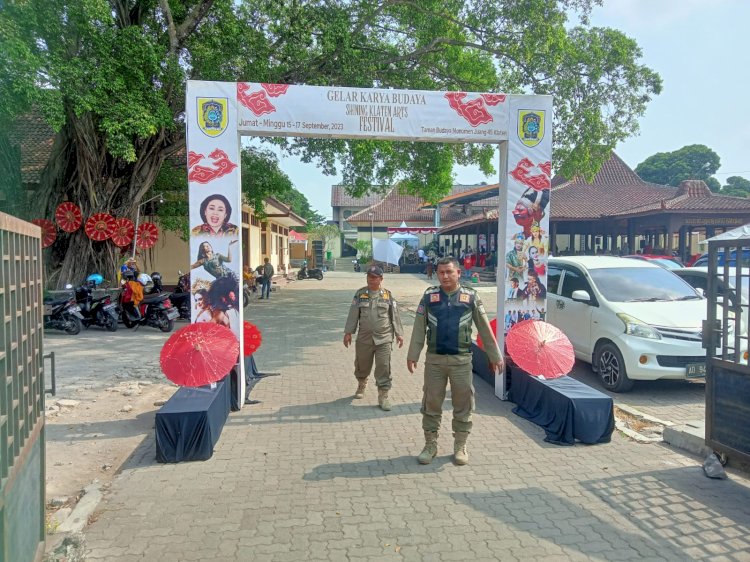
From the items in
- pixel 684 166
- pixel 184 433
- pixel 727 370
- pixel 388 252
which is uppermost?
pixel 684 166

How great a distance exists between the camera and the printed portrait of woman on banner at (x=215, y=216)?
6344mm

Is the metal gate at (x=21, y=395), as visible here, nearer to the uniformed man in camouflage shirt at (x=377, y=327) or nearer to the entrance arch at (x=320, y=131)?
the entrance arch at (x=320, y=131)

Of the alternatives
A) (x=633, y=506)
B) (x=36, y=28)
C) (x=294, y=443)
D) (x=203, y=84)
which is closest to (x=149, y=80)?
(x=36, y=28)

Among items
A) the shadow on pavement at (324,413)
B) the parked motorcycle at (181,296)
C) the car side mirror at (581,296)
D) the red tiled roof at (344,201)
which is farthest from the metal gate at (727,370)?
the red tiled roof at (344,201)

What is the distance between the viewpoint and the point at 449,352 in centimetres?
488

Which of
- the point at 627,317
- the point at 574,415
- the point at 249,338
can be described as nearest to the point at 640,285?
the point at 627,317

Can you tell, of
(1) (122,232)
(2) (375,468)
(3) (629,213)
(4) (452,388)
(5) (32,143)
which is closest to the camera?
(2) (375,468)

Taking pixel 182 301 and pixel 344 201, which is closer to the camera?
pixel 182 301

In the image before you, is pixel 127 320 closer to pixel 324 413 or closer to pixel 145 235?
pixel 145 235

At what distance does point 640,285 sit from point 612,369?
147cm

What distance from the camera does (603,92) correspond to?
13.3 metres

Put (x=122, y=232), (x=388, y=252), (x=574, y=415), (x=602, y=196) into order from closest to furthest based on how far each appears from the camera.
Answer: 1. (x=574, y=415)
2. (x=122, y=232)
3. (x=602, y=196)
4. (x=388, y=252)

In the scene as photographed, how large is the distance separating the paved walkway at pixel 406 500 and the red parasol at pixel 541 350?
0.62 metres

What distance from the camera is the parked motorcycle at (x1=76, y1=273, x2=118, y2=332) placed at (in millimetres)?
11906
